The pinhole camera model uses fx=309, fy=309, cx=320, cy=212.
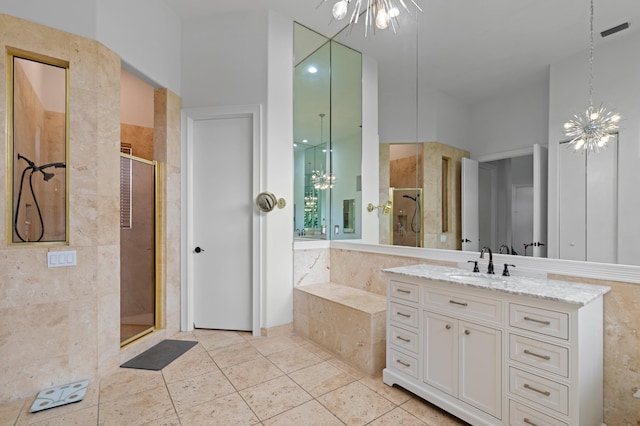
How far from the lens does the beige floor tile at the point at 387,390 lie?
2.19 m

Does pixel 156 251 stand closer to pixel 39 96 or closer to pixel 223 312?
pixel 223 312

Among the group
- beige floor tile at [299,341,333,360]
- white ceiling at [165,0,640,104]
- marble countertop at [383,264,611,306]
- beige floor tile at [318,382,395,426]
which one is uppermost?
white ceiling at [165,0,640,104]

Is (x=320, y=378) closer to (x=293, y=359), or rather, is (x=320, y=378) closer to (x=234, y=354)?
(x=293, y=359)

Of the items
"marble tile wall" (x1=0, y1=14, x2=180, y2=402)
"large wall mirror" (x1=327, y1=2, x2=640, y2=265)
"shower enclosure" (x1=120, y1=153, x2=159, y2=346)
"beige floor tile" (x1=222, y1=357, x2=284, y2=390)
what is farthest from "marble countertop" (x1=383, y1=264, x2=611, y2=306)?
"shower enclosure" (x1=120, y1=153, x2=159, y2=346)

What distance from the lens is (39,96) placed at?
2.38 m

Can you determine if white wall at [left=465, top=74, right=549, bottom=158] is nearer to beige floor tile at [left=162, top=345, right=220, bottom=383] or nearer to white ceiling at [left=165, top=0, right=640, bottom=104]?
white ceiling at [left=165, top=0, right=640, bottom=104]

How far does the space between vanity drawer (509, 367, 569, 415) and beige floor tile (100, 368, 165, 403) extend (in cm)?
241

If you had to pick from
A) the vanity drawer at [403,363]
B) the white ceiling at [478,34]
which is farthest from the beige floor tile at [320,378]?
the white ceiling at [478,34]

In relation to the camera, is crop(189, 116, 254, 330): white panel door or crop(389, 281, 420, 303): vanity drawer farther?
crop(189, 116, 254, 330): white panel door

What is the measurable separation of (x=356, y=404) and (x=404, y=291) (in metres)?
0.84

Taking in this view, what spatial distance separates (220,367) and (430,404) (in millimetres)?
1693

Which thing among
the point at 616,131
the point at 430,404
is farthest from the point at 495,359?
the point at 616,131

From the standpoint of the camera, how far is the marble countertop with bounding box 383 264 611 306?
1541 mm

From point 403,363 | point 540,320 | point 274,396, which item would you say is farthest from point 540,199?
point 274,396
